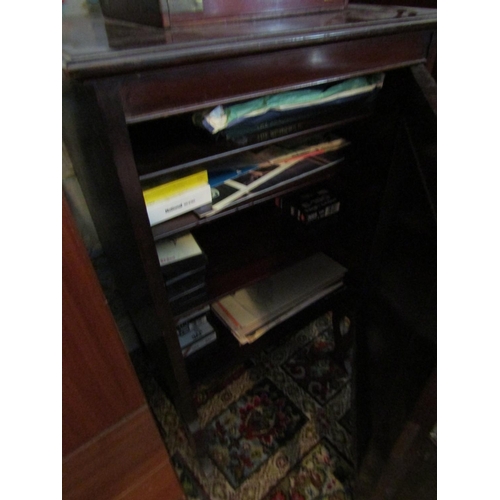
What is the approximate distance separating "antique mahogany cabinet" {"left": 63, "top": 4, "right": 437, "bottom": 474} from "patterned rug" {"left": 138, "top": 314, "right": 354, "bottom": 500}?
17 cm

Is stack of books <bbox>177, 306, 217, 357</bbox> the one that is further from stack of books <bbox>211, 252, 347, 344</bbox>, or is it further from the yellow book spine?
the yellow book spine

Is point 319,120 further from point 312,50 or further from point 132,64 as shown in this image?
point 132,64

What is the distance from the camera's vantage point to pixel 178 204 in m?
0.59

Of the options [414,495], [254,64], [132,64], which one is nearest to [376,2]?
[254,64]

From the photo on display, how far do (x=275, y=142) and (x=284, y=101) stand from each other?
68 millimetres

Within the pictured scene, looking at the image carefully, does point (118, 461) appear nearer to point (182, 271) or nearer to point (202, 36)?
point (182, 271)

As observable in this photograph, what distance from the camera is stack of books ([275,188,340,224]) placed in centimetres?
92

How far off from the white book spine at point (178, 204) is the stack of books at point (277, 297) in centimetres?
42

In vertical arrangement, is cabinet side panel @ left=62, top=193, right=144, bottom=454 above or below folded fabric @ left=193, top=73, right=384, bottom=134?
below

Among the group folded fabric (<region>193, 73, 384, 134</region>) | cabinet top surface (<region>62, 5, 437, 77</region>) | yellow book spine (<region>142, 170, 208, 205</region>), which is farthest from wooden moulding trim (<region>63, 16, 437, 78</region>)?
yellow book spine (<region>142, 170, 208, 205</region>)

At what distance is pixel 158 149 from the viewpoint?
0.58 metres

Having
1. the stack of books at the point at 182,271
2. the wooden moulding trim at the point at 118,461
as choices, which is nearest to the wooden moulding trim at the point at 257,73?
the stack of books at the point at 182,271

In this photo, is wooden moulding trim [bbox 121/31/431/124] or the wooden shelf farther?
the wooden shelf
